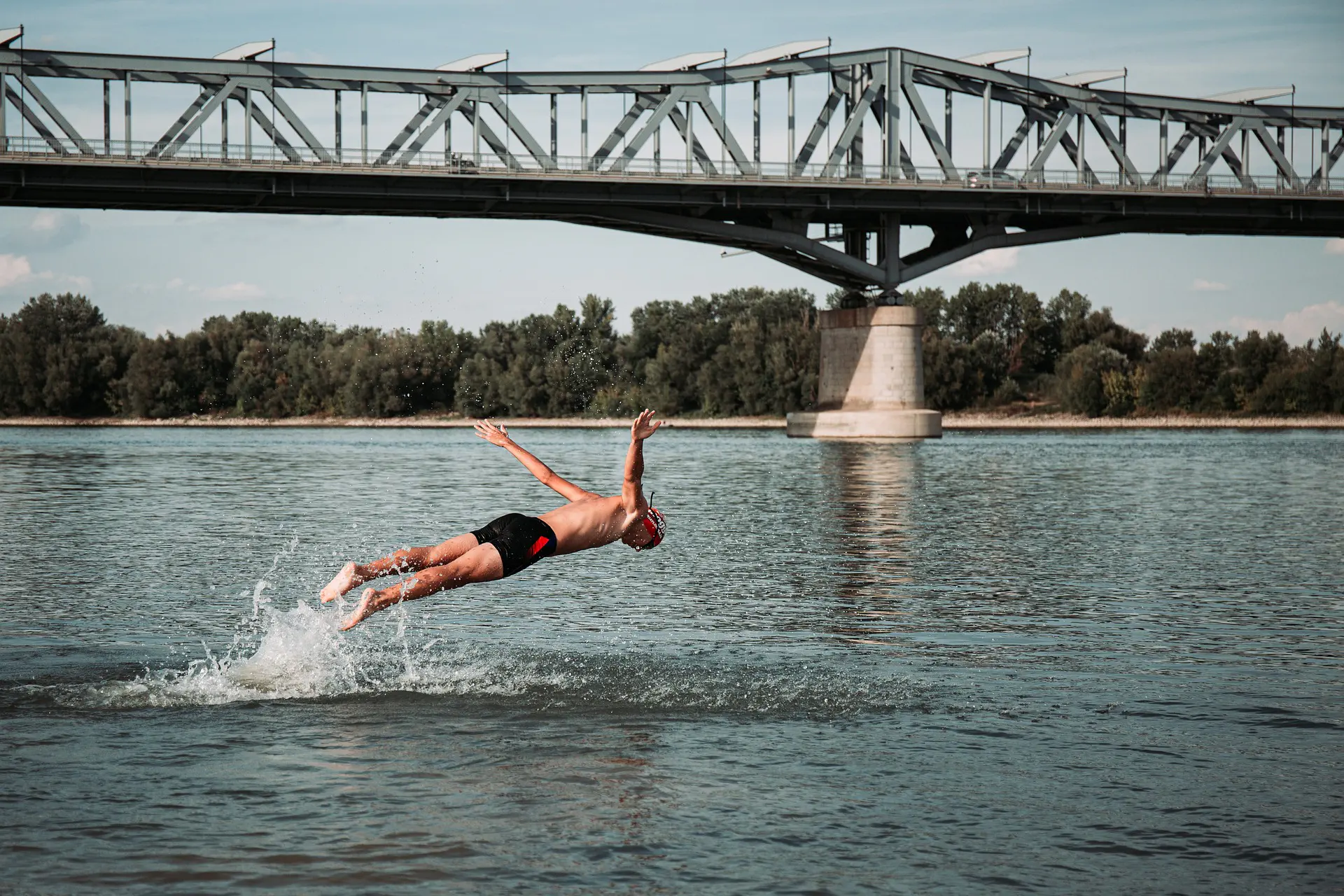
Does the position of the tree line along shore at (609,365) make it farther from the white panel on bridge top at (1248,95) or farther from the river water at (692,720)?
the river water at (692,720)

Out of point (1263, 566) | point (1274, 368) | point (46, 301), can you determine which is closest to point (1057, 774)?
point (1263, 566)

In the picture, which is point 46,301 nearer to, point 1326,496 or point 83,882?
point 1326,496

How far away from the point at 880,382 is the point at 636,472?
69279 mm

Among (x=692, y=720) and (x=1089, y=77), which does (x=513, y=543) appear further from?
(x=1089, y=77)

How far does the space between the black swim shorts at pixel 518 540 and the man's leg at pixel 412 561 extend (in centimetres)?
12

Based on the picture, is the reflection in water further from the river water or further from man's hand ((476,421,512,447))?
man's hand ((476,421,512,447))

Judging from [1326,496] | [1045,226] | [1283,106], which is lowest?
[1326,496]

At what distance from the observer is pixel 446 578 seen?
31.9 ft

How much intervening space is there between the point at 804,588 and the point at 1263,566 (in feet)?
19.0

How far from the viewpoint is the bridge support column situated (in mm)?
77125

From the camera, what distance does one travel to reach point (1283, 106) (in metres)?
90.5

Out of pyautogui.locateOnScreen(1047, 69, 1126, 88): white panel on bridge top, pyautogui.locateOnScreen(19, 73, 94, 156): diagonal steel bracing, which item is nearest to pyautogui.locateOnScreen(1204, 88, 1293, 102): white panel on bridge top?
pyautogui.locateOnScreen(1047, 69, 1126, 88): white panel on bridge top

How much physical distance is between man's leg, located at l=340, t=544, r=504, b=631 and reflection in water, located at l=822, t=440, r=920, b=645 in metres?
3.40

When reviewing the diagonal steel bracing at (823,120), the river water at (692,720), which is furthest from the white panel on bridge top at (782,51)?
the river water at (692,720)
